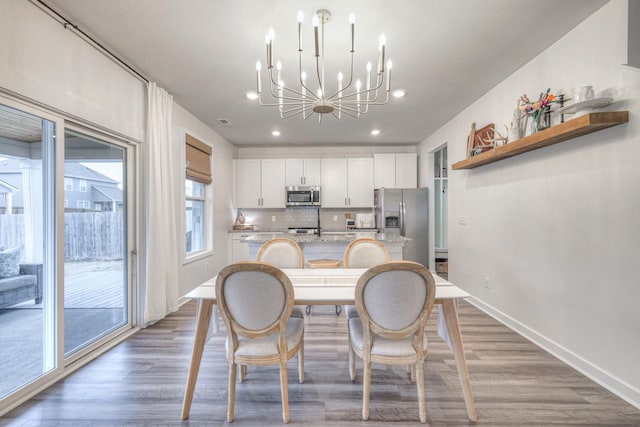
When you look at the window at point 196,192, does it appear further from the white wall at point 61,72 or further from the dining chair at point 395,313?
the dining chair at point 395,313

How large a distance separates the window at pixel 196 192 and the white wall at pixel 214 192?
0.13 metres

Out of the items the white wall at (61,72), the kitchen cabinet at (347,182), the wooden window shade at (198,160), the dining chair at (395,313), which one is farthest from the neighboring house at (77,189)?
the kitchen cabinet at (347,182)

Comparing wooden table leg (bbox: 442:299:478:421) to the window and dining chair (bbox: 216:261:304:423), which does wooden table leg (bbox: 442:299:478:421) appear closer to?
dining chair (bbox: 216:261:304:423)

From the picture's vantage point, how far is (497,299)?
308 cm

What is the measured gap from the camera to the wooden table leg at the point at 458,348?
1.66 metres

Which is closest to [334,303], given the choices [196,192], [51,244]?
[51,244]

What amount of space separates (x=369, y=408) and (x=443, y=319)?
0.71 metres

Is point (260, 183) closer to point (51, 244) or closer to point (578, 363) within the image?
point (51, 244)

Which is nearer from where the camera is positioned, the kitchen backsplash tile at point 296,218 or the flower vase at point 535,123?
the flower vase at point 535,123

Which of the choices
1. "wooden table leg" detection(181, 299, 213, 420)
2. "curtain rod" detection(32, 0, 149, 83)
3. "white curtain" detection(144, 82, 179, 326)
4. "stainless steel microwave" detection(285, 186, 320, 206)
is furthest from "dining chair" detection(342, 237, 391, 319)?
"stainless steel microwave" detection(285, 186, 320, 206)

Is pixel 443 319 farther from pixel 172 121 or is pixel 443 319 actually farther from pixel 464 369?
pixel 172 121

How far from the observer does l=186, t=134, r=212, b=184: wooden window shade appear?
384 cm

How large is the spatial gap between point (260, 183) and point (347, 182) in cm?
172

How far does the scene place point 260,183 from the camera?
18.4ft
